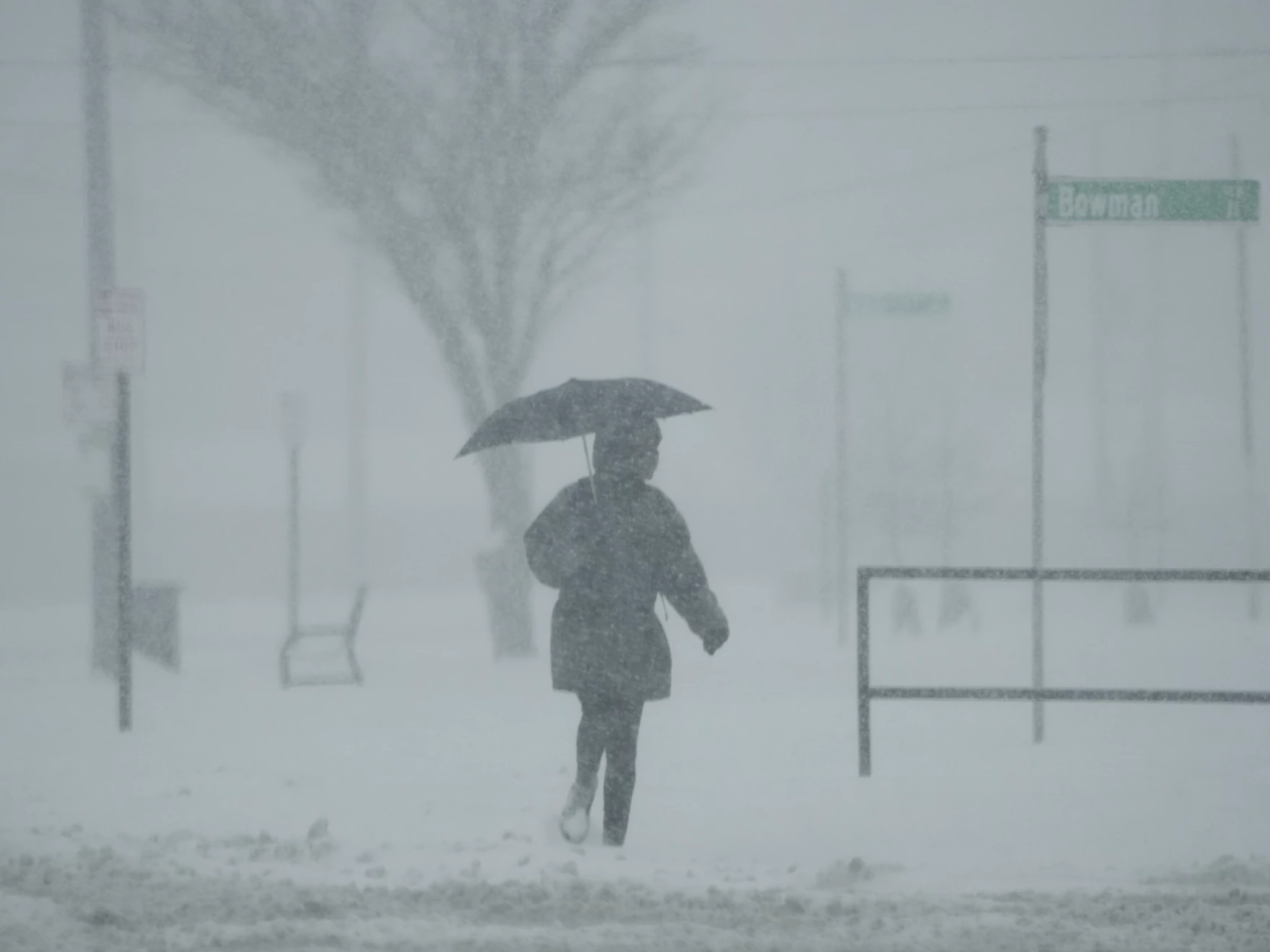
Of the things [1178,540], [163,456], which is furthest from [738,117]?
[163,456]

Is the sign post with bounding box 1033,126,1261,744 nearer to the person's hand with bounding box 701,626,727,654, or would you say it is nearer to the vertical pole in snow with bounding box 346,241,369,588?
the person's hand with bounding box 701,626,727,654

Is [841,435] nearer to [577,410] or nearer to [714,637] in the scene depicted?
[577,410]

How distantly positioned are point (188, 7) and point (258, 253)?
67.1 meters

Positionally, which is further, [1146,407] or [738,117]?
[1146,407]

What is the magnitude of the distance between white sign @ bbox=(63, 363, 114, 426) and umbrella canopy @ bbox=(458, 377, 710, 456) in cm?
776

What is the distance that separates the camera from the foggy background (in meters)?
28.0

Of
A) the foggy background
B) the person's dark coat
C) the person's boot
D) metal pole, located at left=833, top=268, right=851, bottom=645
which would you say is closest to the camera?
the person's dark coat

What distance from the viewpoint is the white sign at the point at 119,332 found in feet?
36.1

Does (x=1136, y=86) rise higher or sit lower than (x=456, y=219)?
higher

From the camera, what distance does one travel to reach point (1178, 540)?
97.6ft

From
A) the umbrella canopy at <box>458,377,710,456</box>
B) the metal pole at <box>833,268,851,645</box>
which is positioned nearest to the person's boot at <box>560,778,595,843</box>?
the umbrella canopy at <box>458,377,710,456</box>

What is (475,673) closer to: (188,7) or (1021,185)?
(188,7)

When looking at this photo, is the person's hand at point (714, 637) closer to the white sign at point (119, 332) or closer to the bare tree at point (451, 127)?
the white sign at point (119, 332)

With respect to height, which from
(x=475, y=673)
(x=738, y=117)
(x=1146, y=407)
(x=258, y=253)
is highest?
(x=258, y=253)
